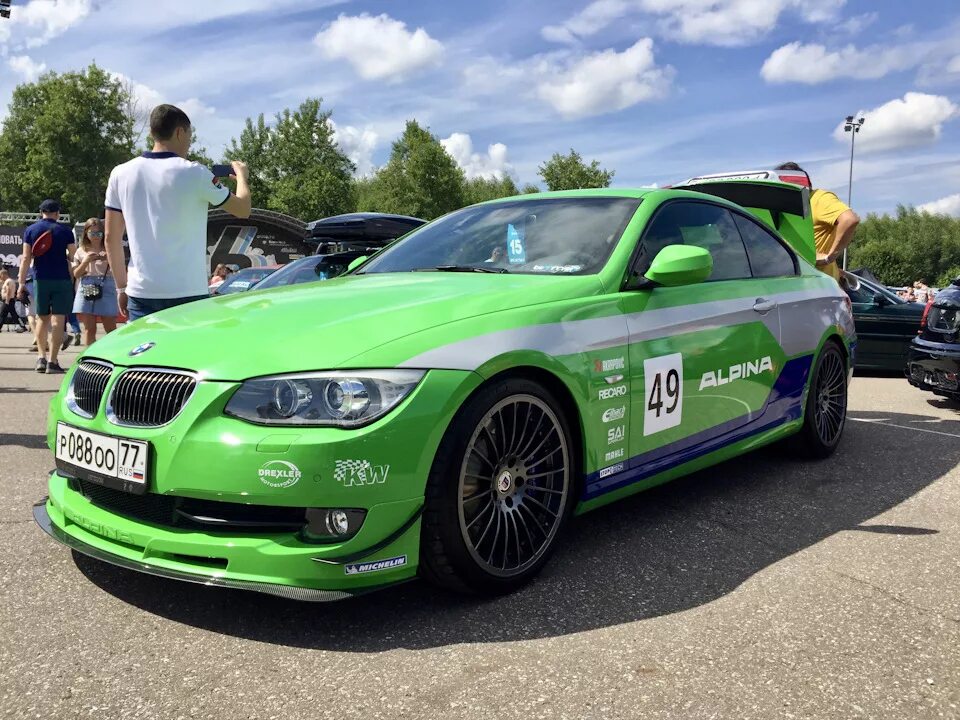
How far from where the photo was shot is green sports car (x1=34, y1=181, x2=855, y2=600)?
2.33 meters

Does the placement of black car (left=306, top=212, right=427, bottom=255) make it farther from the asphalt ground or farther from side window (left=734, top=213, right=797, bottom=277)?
the asphalt ground

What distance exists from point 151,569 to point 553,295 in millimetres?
1580

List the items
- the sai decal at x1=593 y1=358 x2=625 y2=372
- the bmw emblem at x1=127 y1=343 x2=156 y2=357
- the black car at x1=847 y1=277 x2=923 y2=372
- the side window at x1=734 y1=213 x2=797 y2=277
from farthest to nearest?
1. the black car at x1=847 y1=277 x2=923 y2=372
2. the side window at x1=734 y1=213 x2=797 y2=277
3. the sai decal at x1=593 y1=358 x2=625 y2=372
4. the bmw emblem at x1=127 y1=343 x2=156 y2=357

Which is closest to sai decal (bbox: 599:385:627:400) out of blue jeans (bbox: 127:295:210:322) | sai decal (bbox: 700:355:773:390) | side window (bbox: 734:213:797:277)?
sai decal (bbox: 700:355:773:390)

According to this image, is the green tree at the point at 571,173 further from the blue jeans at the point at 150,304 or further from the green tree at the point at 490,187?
the blue jeans at the point at 150,304

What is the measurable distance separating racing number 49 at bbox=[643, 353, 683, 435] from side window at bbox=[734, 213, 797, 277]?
1.15 m

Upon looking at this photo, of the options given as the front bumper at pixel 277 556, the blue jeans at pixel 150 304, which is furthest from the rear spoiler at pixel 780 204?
the front bumper at pixel 277 556

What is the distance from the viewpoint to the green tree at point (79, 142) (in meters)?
47.7

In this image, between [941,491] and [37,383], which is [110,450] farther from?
[37,383]

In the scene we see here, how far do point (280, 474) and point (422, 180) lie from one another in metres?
47.2

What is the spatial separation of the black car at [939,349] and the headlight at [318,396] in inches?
234

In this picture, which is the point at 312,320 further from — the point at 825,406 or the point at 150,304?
the point at 825,406

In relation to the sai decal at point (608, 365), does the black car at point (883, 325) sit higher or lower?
lower

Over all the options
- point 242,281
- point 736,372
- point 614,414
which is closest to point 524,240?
point 614,414
